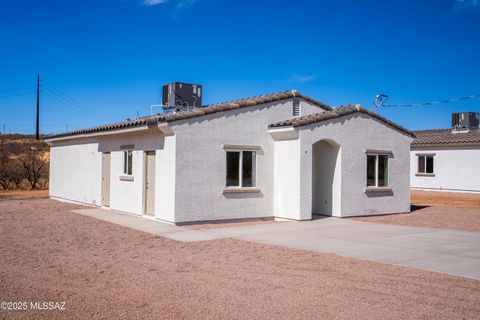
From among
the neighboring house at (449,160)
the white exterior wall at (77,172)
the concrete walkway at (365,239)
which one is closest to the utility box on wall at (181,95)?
the white exterior wall at (77,172)

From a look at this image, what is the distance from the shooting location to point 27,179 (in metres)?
33.7

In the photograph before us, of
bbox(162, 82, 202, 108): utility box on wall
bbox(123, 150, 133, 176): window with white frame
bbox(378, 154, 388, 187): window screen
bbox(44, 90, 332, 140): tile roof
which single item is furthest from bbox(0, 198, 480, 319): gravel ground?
bbox(162, 82, 202, 108): utility box on wall

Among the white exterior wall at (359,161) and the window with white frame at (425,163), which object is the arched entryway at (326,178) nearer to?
the white exterior wall at (359,161)

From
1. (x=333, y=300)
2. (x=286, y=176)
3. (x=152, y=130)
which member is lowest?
(x=333, y=300)

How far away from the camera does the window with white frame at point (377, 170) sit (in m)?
16.8

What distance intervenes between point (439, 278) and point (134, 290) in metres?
4.68

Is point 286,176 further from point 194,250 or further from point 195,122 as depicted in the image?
point 194,250

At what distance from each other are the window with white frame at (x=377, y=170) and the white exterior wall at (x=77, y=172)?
10325 millimetres

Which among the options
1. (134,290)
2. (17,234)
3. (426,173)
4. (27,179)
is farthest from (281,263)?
(27,179)


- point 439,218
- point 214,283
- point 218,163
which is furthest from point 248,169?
point 214,283

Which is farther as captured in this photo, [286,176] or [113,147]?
[113,147]

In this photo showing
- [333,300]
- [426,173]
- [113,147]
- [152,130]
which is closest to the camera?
[333,300]

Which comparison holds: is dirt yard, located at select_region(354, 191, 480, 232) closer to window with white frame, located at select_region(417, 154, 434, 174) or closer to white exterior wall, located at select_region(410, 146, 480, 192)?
white exterior wall, located at select_region(410, 146, 480, 192)

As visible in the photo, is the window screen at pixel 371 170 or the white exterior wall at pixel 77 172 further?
the white exterior wall at pixel 77 172
